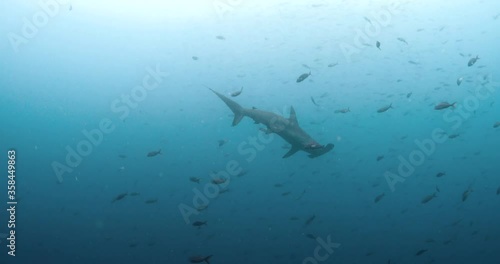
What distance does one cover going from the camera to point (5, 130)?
1742 inches

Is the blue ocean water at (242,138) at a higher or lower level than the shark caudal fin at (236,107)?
lower

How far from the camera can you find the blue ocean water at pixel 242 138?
24453mm

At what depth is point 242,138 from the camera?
57.2m

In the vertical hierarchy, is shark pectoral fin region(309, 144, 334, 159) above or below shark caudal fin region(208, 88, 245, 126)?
below

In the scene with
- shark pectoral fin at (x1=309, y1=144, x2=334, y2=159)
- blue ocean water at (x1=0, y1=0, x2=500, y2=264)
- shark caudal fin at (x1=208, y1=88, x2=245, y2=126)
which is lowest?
blue ocean water at (x1=0, y1=0, x2=500, y2=264)

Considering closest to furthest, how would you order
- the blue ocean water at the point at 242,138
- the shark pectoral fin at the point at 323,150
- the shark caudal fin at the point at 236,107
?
1. the shark pectoral fin at the point at 323,150
2. the shark caudal fin at the point at 236,107
3. the blue ocean water at the point at 242,138

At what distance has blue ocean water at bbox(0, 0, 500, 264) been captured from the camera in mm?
24453

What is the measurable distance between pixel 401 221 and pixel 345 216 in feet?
14.4

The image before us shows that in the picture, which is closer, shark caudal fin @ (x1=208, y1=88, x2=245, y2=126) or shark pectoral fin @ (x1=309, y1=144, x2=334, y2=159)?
shark pectoral fin @ (x1=309, y1=144, x2=334, y2=159)

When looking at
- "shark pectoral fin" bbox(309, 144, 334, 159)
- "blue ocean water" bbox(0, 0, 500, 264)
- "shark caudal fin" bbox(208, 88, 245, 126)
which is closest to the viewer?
"shark pectoral fin" bbox(309, 144, 334, 159)

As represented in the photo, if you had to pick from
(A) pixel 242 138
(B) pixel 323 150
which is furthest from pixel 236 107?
(A) pixel 242 138

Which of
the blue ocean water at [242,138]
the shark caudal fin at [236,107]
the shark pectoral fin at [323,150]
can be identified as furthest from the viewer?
the blue ocean water at [242,138]

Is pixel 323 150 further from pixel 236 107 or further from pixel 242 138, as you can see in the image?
pixel 242 138

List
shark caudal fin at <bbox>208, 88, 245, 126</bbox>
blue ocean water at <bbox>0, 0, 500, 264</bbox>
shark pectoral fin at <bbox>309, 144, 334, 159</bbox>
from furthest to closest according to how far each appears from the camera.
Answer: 1. blue ocean water at <bbox>0, 0, 500, 264</bbox>
2. shark caudal fin at <bbox>208, 88, 245, 126</bbox>
3. shark pectoral fin at <bbox>309, 144, 334, 159</bbox>
